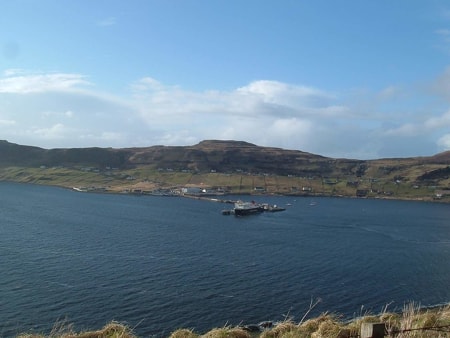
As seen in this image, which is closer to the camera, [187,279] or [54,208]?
[187,279]

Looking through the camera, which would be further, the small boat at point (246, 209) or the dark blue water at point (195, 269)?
the small boat at point (246, 209)

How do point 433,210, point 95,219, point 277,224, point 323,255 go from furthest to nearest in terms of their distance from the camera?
point 433,210 < point 277,224 < point 95,219 < point 323,255

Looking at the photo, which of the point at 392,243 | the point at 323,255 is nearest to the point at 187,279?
the point at 323,255

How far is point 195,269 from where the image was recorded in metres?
66.1

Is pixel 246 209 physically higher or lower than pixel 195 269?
higher

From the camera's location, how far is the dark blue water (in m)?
47.3

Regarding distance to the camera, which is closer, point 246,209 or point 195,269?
Answer: point 195,269

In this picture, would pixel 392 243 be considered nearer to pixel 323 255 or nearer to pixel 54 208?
pixel 323 255

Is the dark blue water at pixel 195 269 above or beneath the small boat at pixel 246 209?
beneath

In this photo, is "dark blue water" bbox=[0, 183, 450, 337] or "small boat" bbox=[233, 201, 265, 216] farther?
"small boat" bbox=[233, 201, 265, 216]

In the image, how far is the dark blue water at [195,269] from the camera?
47.3m

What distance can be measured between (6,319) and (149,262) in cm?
2683

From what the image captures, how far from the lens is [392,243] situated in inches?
3952

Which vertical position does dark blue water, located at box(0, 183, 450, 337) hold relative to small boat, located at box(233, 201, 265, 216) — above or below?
below
